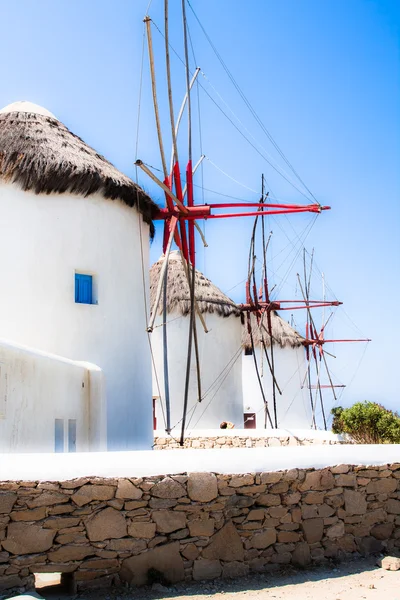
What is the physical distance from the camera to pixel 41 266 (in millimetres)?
10578

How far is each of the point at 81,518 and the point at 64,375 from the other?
12.2 feet

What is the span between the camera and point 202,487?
6336 millimetres

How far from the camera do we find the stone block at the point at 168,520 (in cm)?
611

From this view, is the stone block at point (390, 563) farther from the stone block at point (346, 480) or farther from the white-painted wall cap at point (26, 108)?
the white-painted wall cap at point (26, 108)

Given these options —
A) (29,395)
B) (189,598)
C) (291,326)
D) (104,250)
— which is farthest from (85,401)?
(291,326)

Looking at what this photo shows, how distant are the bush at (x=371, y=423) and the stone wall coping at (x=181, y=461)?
4397 millimetres

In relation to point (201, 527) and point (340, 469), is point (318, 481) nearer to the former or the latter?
point (340, 469)

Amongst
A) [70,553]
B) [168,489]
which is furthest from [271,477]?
[70,553]

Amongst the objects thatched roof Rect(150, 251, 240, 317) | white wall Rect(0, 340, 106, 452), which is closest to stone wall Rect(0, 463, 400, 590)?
white wall Rect(0, 340, 106, 452)

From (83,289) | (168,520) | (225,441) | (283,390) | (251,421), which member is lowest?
(168,520)

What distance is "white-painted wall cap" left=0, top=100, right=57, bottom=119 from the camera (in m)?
12.2

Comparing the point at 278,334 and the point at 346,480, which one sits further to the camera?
the point at 278,334

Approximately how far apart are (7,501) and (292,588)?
2.62m

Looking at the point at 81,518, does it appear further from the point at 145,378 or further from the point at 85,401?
the point at 145,378
